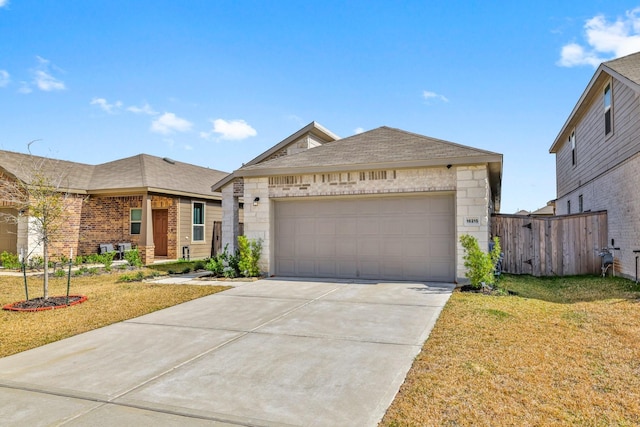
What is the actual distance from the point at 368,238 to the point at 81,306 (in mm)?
6820

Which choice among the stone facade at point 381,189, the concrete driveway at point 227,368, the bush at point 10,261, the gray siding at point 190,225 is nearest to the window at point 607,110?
the stone facade at point 381,189

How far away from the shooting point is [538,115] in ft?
53.7

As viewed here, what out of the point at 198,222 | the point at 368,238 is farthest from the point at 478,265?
the point at 198,222

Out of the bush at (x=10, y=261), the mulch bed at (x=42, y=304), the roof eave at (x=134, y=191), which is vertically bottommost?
the mulch bed at (x=42, y=304)

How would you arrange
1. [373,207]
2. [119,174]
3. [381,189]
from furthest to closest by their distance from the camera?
1. [119,174]
2. [373,207]
3. [381,189]

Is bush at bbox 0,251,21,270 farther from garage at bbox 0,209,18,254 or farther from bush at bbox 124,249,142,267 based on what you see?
bush at bbox 124,249,142,267

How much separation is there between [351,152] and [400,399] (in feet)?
29.0

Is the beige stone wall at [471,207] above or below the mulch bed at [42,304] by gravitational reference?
above

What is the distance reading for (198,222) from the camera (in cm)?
1880

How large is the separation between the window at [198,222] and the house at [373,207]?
7.25 meters

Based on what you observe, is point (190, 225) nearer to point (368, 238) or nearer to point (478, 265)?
point (368, 238)

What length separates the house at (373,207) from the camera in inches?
387

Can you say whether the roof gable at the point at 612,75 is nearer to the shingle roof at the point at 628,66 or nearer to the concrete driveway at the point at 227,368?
the shingle roof at the point at 628,66

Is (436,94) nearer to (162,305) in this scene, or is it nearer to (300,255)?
(300,255)
